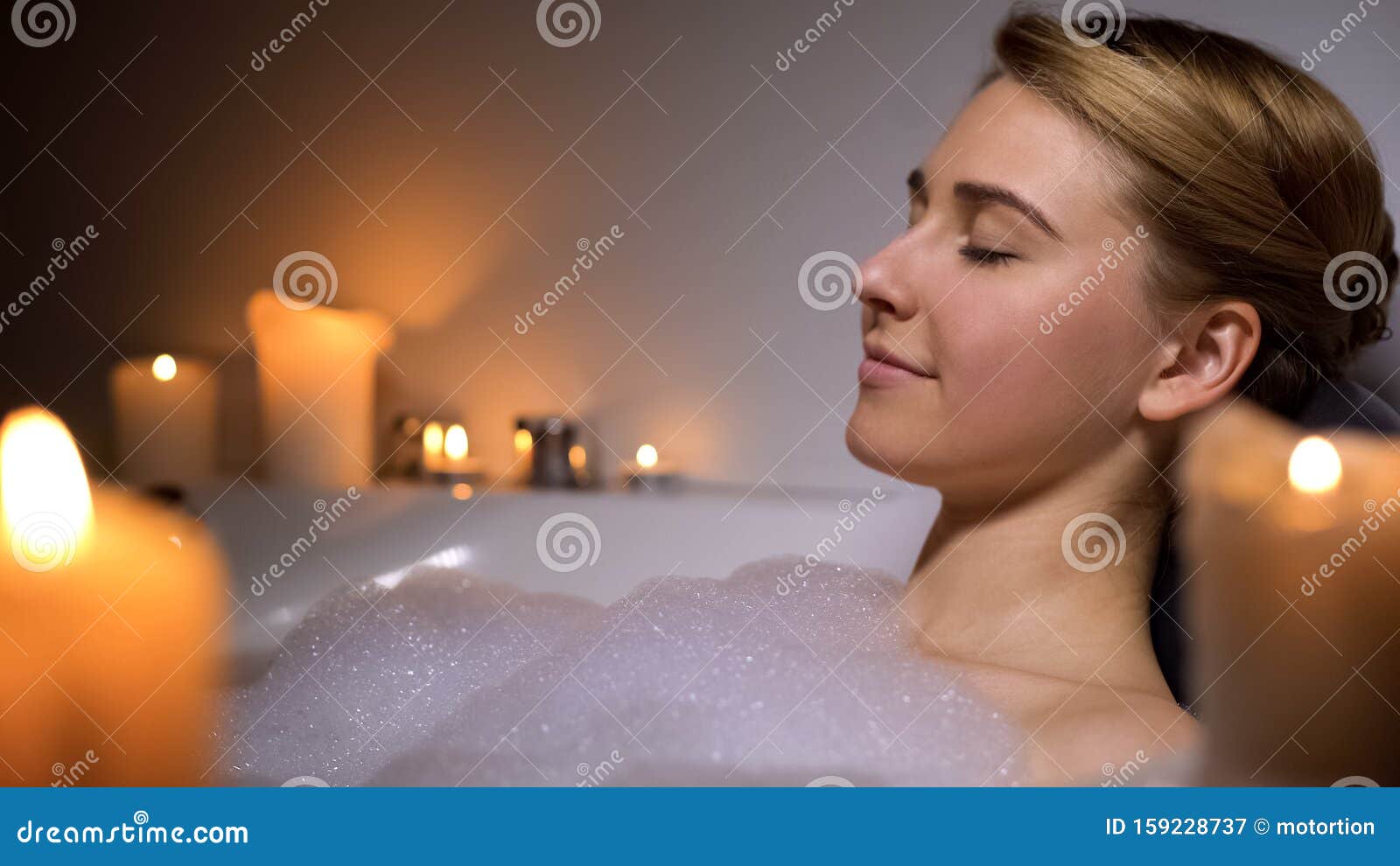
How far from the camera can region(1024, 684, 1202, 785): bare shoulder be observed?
1.87 ft

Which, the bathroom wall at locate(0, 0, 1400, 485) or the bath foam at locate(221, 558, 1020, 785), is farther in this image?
the bathroom wall at locate(0, 0, 1400, 485)

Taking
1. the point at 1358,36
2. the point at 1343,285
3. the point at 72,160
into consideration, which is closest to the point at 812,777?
the point at 1343,285

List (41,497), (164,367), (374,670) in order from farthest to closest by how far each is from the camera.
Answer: (164,367) < (374,670) < (41,497)

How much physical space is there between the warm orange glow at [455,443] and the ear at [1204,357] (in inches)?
24.9

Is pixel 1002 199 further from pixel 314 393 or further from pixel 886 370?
pixel 314 393

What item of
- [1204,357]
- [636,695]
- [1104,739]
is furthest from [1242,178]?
[636,695]

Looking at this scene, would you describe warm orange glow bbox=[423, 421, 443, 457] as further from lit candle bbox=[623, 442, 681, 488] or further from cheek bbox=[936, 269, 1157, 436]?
cheek bbox=[936, 269, 1157, 436]

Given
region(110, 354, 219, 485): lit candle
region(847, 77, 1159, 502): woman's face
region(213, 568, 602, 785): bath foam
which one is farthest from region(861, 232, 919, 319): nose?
region(110, 354, 219, 485): lit candle

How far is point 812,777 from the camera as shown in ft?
2.00

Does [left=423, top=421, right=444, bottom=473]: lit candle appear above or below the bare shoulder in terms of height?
above

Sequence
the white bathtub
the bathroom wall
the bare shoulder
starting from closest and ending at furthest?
the bare shoulder < the bathroom wall < the white bathtub

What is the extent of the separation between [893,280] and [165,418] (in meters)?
0.73

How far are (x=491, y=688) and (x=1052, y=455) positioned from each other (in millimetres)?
442

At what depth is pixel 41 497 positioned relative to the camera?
670 millimetres
